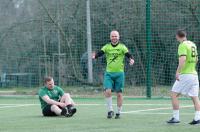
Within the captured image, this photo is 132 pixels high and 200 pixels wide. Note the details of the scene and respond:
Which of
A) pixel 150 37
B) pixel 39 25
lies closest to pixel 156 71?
pixel 150 37

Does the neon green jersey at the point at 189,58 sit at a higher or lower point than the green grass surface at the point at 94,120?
higher

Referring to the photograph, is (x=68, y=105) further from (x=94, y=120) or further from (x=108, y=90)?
(x=94, y=120)

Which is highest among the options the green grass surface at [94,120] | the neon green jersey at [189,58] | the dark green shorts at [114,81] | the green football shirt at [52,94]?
the neon green jersey at [189,58]

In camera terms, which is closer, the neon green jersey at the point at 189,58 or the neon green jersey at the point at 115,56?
the neon green jersey at the point at 189,58

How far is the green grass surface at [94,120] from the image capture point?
12.0 meters

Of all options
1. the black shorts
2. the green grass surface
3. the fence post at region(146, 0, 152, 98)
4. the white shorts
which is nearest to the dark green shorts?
the green grass surface

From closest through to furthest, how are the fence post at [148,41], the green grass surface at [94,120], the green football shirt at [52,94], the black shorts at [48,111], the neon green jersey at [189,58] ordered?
the green grass surface at [94,120] → the neon green jersey at [189,58] → the black shorts at [48,111] → the green football shirt at [52,94] → the fence post at [148,41]

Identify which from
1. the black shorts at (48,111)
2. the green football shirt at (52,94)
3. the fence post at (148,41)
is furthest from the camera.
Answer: the fence post at (148,41)

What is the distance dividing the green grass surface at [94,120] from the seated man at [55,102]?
0.22m

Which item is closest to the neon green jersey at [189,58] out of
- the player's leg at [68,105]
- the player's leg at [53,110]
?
the player's leg at [68,105]

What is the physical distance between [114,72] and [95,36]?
979cm

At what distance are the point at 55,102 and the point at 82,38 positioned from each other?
10.1 meters

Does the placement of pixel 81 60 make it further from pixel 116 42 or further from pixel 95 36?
pixel 116 42

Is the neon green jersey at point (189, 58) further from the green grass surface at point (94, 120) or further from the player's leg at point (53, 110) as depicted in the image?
the player's leg at point (53, 110)
